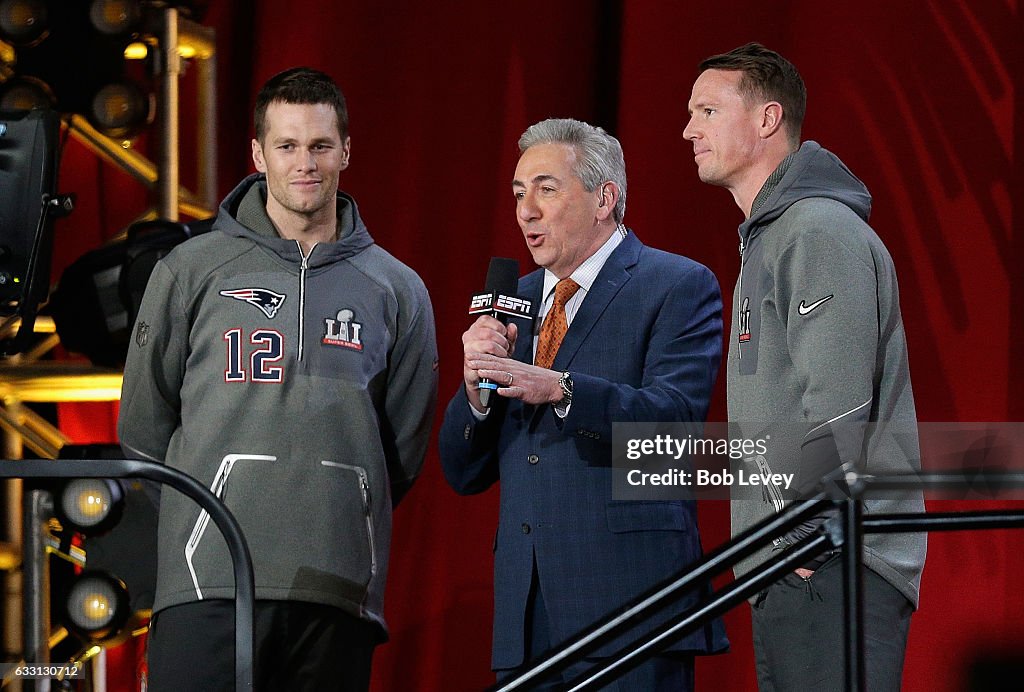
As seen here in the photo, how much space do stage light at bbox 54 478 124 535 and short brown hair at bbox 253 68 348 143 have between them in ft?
3.06

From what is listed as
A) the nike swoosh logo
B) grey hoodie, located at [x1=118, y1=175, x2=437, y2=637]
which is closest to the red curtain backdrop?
the nike swoosh logo

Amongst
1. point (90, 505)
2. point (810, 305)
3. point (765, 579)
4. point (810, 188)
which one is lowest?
point (765, 579)

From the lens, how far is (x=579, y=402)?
2.14 meters

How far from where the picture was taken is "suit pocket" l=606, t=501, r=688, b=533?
85.4 inches

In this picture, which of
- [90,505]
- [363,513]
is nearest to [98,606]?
[90,505]

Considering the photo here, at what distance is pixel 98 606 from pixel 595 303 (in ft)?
4.69

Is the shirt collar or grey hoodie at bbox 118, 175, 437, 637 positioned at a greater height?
the shirt collar

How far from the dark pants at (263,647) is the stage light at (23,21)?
161 centimetres

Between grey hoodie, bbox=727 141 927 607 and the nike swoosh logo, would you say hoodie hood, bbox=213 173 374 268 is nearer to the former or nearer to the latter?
grey hoodie, bbox=727 141 927 607

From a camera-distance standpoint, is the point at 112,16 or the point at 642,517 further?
the point at 112,16

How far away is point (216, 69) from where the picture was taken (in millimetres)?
3707

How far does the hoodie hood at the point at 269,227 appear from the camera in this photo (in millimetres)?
2473

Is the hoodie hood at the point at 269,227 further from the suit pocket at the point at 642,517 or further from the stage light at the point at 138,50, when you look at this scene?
the stage light at the point at 138,50

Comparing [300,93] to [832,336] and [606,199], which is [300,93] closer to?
[606,199]
